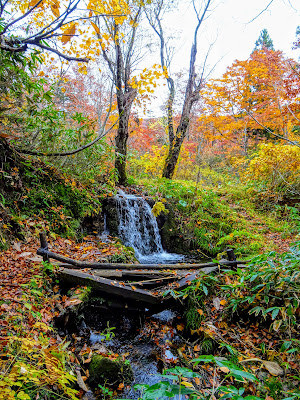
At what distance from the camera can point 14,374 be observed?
155 centimetres

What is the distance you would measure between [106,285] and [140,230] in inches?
163

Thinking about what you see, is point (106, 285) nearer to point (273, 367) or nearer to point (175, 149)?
point (273, 367)

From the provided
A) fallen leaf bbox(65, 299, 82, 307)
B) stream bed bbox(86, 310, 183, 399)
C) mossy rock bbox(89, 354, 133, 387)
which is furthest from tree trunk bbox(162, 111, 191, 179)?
mossy rock bbox(89, 354, 133, 387)

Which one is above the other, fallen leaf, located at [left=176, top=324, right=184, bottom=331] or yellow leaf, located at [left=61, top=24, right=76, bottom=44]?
yellow leaf, located at [left=61, top=24, right=76, bottom=44]

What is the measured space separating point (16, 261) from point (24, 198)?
5.45 ft

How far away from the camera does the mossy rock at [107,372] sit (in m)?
2.48

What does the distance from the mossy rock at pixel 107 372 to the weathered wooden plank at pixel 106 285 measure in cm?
89

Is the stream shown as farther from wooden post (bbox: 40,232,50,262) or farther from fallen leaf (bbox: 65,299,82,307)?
wooden post (bbox: 40,232,50,262)

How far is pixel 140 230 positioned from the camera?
24.7 ft

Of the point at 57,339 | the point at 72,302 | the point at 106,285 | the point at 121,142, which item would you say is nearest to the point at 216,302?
the point at 106,285

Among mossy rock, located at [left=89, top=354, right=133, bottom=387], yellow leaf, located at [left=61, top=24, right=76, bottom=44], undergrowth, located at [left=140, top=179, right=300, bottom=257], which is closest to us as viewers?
yellow leaf, located at [left=61, top=24, right=76, bottom=44]

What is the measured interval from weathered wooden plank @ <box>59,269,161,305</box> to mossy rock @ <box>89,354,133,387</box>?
89 centimetres

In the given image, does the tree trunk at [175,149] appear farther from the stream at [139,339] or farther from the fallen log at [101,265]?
the stream at [139,339]

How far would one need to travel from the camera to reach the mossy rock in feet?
8.13
